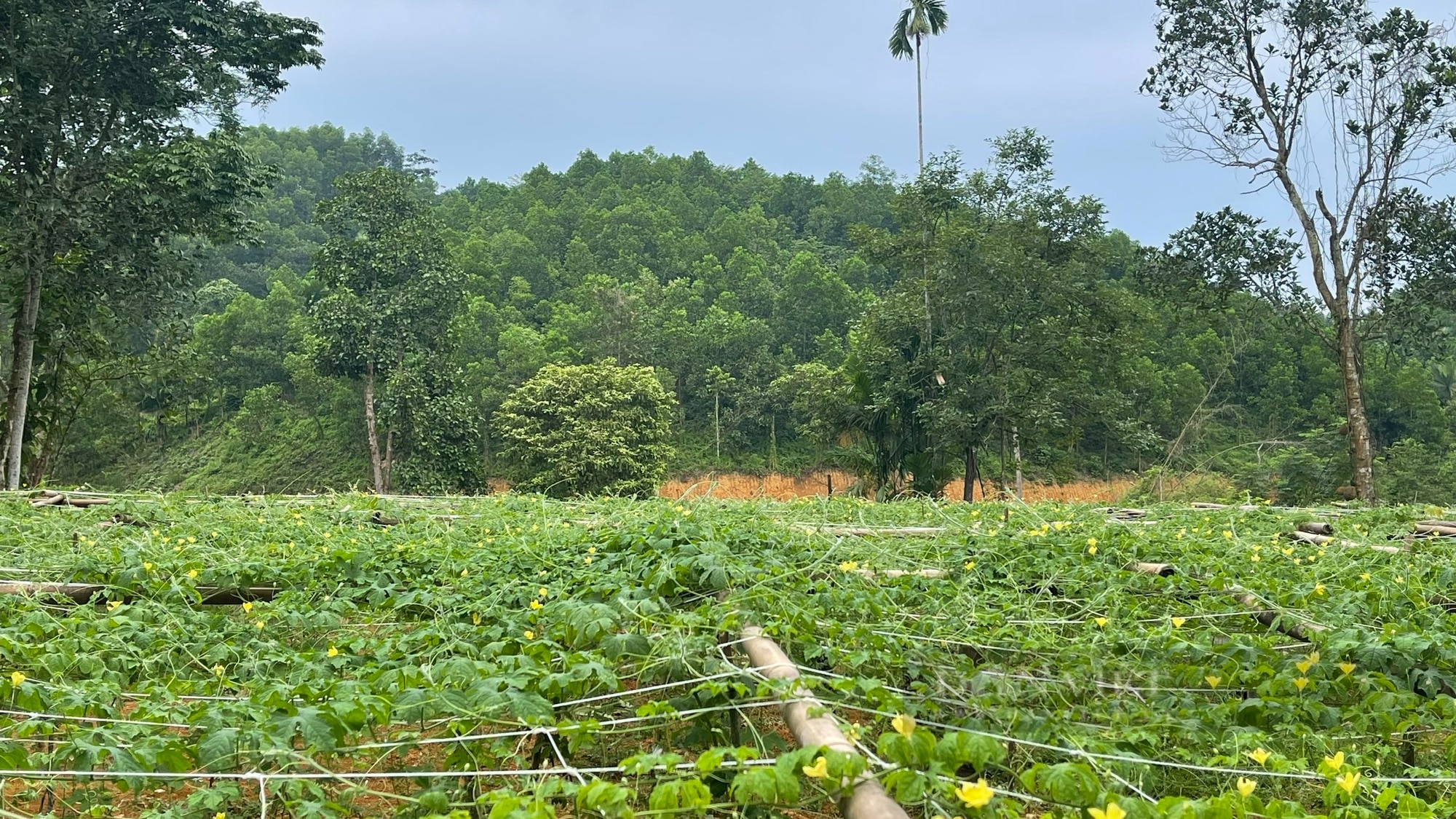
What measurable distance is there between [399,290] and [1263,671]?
21099 millimetres

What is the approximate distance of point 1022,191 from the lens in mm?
17516

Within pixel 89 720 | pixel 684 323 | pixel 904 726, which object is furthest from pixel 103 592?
pixel 684 323

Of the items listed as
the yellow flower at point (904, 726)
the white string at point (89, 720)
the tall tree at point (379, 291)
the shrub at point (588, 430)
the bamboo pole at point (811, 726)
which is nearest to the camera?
the bamboo pole at point (811, 726)

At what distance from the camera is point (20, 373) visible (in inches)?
423

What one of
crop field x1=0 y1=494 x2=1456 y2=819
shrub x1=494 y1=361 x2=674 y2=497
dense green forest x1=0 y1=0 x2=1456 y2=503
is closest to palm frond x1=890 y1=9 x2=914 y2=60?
dense green forest x1=0 y1=0 x2=1456 y2=503

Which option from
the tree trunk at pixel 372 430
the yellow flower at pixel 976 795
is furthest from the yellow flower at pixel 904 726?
the tree trunk at pixel 372 430

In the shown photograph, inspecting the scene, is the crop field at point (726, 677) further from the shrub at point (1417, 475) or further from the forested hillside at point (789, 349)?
the shrub at point (1417, 475)

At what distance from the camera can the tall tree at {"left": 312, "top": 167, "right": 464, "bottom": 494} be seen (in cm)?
2112

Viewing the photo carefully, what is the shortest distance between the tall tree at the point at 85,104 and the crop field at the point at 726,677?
25.9 ft

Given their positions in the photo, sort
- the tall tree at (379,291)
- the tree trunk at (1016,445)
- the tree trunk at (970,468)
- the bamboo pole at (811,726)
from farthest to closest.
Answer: the tall tree at (379,291) → the tree trunk at (970,468) → the tree trunk at (1016,445) → the bamboo pole at (811,726)

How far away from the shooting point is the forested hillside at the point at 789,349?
16469 mm

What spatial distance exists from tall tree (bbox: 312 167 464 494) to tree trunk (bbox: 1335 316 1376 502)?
53.9ft

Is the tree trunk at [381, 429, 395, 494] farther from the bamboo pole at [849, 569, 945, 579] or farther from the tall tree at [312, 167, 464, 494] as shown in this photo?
the bamboo pole at [849, 569, 945, 579]

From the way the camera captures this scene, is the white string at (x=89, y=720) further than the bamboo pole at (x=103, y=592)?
No
